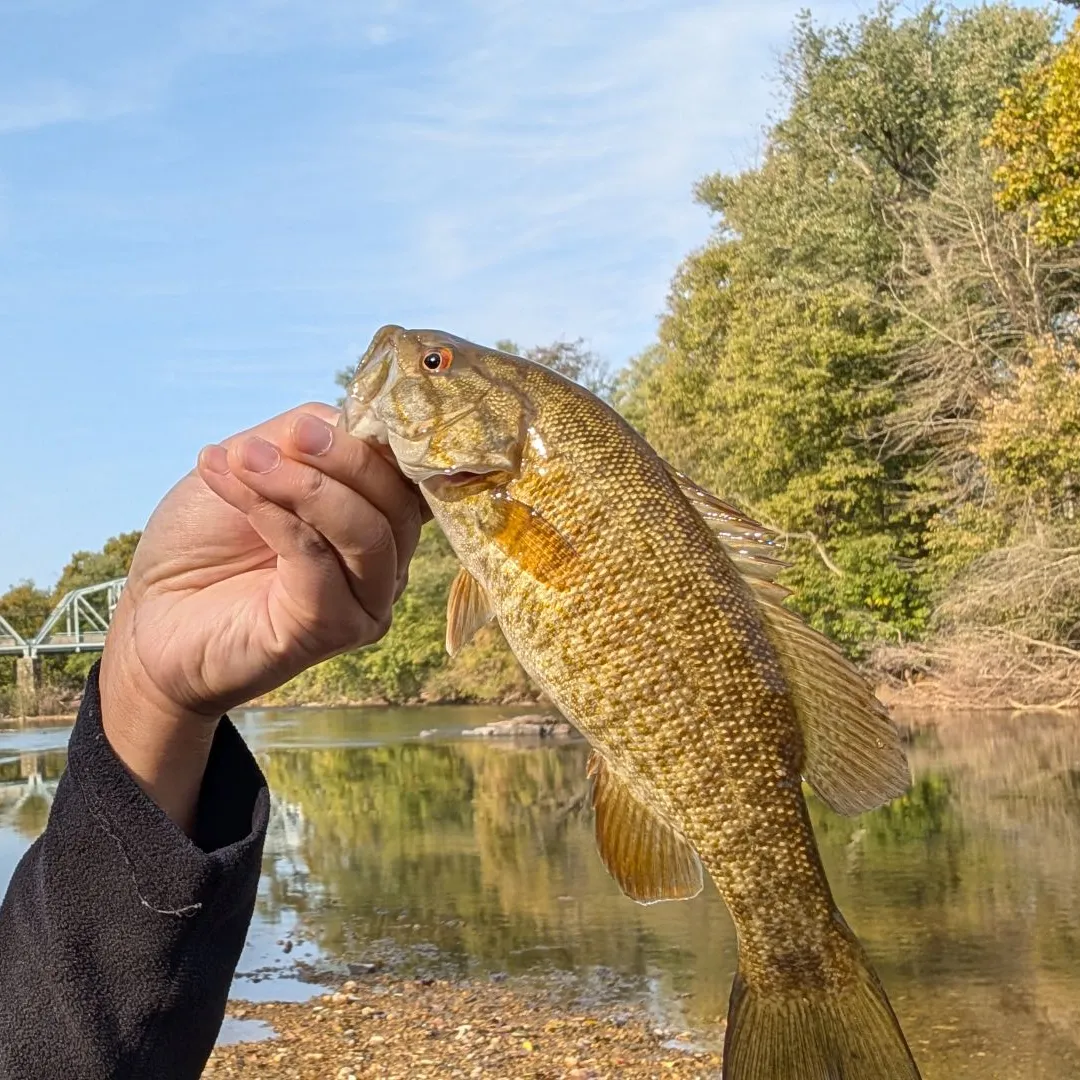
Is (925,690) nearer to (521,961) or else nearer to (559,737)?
(559,737)

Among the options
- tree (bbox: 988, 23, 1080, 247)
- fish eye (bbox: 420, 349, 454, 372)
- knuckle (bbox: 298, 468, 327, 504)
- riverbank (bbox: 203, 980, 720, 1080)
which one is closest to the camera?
knuckle (bbox: 298, 468, 327, 504)

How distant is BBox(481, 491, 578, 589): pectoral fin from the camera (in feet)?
7.45

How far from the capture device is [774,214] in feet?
122

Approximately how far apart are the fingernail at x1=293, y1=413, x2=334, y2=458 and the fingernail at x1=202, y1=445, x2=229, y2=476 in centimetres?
15

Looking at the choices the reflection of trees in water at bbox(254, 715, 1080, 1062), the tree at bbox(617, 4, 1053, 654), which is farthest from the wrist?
the tree at bbox(617, 4, 1053, 654)

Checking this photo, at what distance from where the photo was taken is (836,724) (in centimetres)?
234

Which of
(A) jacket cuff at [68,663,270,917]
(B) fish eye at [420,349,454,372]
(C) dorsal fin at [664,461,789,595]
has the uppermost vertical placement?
(B) fish eye at [420,349,454,372]

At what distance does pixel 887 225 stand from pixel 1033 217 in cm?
804

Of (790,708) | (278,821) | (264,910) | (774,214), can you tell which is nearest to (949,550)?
(774,214)

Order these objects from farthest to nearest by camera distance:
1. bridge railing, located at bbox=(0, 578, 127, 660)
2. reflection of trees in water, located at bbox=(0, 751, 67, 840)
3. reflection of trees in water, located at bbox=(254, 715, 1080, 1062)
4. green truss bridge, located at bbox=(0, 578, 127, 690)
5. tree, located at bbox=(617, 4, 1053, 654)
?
green truss bridge, located at bbox=(0, 578, 127, 690), bridge railing, located at bbox=(0, 578, 127, 660), tree, located at bbox=(617, 4, 1053, 654), reflection of trees in water, located at bbox=(0, 751, 67, 840), reflection of trees in water, located at bbox=(254, 715, 1080, 1062)

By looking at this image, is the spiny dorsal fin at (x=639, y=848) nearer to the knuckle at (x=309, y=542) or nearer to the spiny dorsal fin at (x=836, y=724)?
the spiny dorsal fin at (x=836, y=724)

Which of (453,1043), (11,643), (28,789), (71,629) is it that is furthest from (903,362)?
(71,629)

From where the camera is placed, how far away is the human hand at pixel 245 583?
2129 millimetres

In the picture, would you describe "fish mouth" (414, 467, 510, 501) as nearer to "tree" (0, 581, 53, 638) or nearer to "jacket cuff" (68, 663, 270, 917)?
"jacket cuff" (68, 663, 270, 917)
